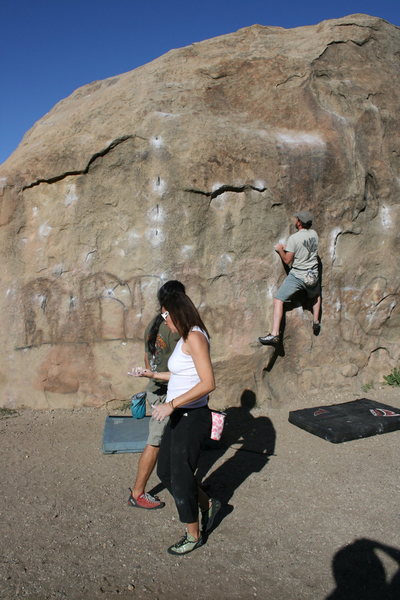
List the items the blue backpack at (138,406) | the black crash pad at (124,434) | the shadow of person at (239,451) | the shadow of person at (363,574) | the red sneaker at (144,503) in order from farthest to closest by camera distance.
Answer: the black crash pad at (124,434) < the blue backpack at (138,406) < the shadow of person at (239,451) < the red sneaker at (144,503) < the shadow of person at (363,574)

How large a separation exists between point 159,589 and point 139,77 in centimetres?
566

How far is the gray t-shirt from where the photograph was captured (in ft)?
19.1

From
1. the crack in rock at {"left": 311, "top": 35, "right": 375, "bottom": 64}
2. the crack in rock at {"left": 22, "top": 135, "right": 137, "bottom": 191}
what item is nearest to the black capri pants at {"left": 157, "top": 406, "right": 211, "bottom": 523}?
Result: the crack in rock at {"left": 22, "top": 135, "right": 137, "bottom": 191}

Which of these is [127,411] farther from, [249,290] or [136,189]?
[136,189]

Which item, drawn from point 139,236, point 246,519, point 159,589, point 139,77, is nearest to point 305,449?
point 246,519

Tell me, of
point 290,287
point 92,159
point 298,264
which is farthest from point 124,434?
point 92,159

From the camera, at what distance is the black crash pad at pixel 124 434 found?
4863mm

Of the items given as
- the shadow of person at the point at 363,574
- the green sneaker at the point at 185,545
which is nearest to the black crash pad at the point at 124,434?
the green sneaker at the point at 185,545

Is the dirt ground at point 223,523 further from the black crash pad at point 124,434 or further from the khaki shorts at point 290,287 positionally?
the khaki shorts at point 290,287

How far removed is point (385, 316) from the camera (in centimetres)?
660

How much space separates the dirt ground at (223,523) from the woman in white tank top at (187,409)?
29 centimetres

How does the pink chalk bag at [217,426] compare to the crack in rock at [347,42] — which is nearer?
the pink chalk bag at [217,426]

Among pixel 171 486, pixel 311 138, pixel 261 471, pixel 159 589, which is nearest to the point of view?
pixel 159 589

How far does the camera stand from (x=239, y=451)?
4992 mm
